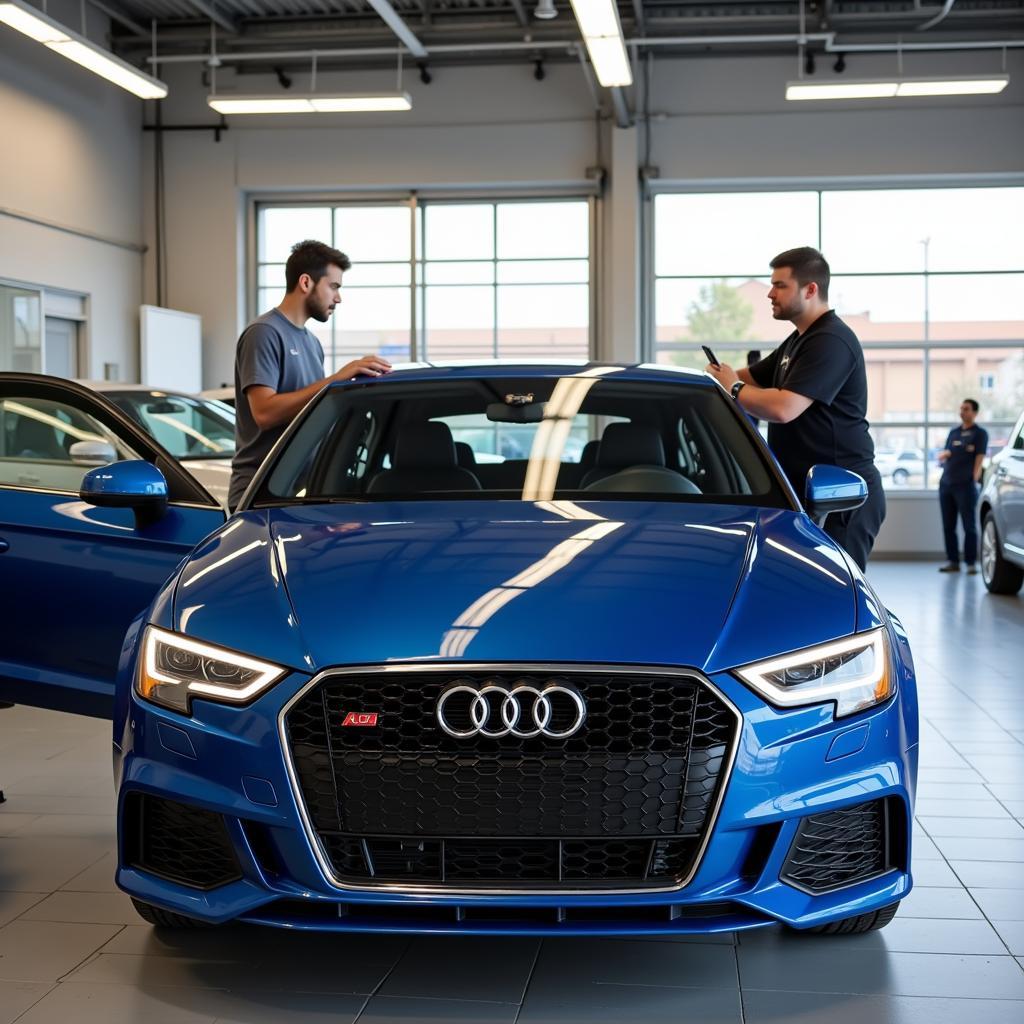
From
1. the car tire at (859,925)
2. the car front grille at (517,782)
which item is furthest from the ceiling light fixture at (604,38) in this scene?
the car front grille at (517,782)

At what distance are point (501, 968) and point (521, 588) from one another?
0.82 metres

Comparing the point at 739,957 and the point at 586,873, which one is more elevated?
the point at 586,873

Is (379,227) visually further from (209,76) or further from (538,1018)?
(538,1018)

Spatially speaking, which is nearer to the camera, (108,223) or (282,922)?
(282,922)

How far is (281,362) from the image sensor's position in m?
4.58

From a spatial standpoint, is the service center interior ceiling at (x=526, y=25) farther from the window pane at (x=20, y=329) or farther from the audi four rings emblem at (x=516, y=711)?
the audi four rings emblem at (x=516, y=711)

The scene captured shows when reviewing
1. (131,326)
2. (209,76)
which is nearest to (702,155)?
(209,76)

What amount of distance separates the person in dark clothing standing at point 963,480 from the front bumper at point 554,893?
36.3 ft

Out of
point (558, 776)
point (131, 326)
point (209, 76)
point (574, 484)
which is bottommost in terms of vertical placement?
point (558, 776)

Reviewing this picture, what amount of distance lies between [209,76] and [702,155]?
5.59 m

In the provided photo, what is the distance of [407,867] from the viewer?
7.75 ft

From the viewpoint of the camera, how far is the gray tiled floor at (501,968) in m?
2.55

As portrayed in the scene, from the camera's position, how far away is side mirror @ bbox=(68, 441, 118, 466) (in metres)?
5.00

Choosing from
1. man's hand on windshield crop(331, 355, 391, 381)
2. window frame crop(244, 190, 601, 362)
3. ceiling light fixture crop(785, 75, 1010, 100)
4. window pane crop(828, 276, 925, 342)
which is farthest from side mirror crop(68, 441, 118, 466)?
window pane crop(828, 276, 925, 342)
